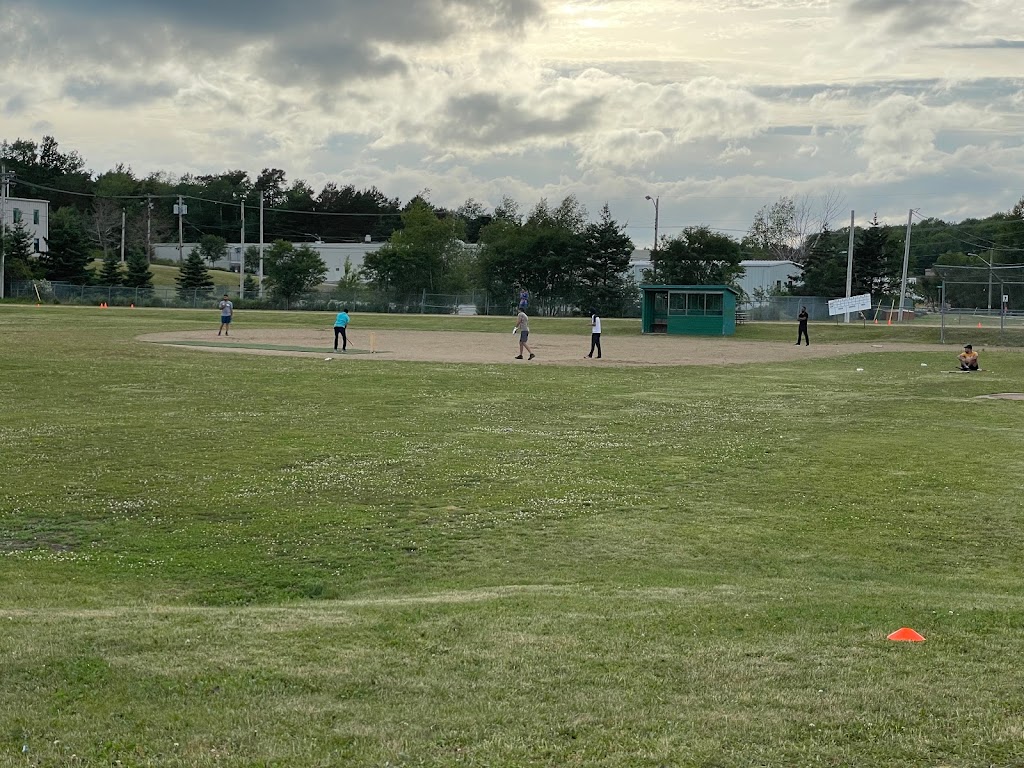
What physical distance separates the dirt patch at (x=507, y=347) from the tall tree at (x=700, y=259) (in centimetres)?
2958

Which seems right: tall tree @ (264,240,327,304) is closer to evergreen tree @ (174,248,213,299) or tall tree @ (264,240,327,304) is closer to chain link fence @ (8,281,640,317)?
chain link fence @ (8,281,640,317)

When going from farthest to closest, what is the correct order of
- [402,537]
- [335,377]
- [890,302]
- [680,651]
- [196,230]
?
[196,230], [890,302], [335,377], [402,537], [680,651]

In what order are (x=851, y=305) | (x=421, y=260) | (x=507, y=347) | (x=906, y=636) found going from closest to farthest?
(x=906, y=636) → (x=507, y=347) → (x=851, y=305) → (x=421, y=260)

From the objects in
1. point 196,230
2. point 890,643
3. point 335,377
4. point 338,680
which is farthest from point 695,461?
point 196,230

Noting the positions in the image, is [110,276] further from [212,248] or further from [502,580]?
[502,580]

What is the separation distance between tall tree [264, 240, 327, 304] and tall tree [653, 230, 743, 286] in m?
32.4

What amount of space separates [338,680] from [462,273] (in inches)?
3963

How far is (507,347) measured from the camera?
2051 inches

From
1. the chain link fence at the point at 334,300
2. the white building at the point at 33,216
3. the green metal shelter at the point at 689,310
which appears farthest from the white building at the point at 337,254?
the green metal shelter at the point at 689,310

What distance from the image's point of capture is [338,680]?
686 centimetres

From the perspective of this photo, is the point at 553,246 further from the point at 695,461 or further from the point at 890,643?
the point at 890,643

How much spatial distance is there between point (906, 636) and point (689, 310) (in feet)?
197

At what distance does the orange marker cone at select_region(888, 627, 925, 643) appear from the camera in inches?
318

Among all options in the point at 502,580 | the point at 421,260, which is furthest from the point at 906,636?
the point at 421,260
